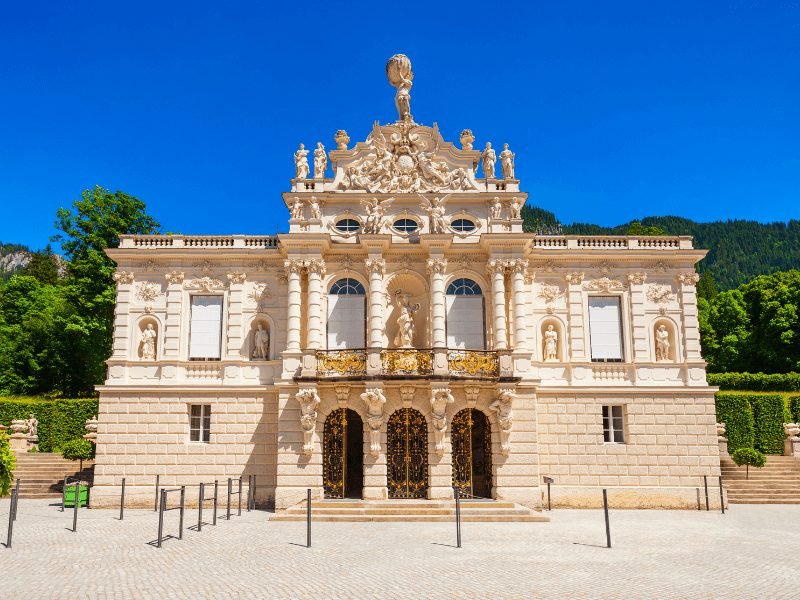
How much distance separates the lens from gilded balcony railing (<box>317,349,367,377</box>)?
88.4ft

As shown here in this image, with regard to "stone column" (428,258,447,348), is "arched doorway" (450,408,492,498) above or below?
below

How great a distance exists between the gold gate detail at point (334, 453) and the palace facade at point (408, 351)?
0.23 ft

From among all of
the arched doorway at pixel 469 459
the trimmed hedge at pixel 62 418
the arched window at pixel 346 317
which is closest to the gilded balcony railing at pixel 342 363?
the arched window at pixel 346 317

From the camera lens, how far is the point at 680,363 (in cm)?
2906

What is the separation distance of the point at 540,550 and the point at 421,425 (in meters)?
10.1

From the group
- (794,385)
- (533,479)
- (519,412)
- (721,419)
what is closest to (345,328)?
(519,412)

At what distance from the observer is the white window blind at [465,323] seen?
96.4 feet

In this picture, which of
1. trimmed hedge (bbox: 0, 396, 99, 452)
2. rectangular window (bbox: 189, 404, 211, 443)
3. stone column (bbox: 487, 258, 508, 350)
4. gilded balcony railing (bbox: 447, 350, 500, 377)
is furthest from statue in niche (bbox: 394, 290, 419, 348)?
trimmed hedge (bbox: 0, 396, 99, 452)

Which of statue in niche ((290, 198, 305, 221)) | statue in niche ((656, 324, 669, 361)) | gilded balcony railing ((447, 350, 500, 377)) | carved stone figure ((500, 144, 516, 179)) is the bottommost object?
gilded balcony railing ((447, 350, 500, 377))

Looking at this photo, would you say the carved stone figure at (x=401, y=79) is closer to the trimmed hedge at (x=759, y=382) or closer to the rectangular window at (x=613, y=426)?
the rectangular window at (x=613, y=426)

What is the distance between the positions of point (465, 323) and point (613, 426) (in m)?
7.55

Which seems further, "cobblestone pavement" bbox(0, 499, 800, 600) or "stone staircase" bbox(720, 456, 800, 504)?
"stone staircase" bbox(720, 456, 800, 504)

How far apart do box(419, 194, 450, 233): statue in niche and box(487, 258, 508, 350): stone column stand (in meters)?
2.64

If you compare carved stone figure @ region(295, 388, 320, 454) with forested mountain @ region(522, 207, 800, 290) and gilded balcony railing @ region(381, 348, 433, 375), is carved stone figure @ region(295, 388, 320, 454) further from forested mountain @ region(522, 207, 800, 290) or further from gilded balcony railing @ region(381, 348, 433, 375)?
forested mountain @ region(522, 207, 800, 290)
